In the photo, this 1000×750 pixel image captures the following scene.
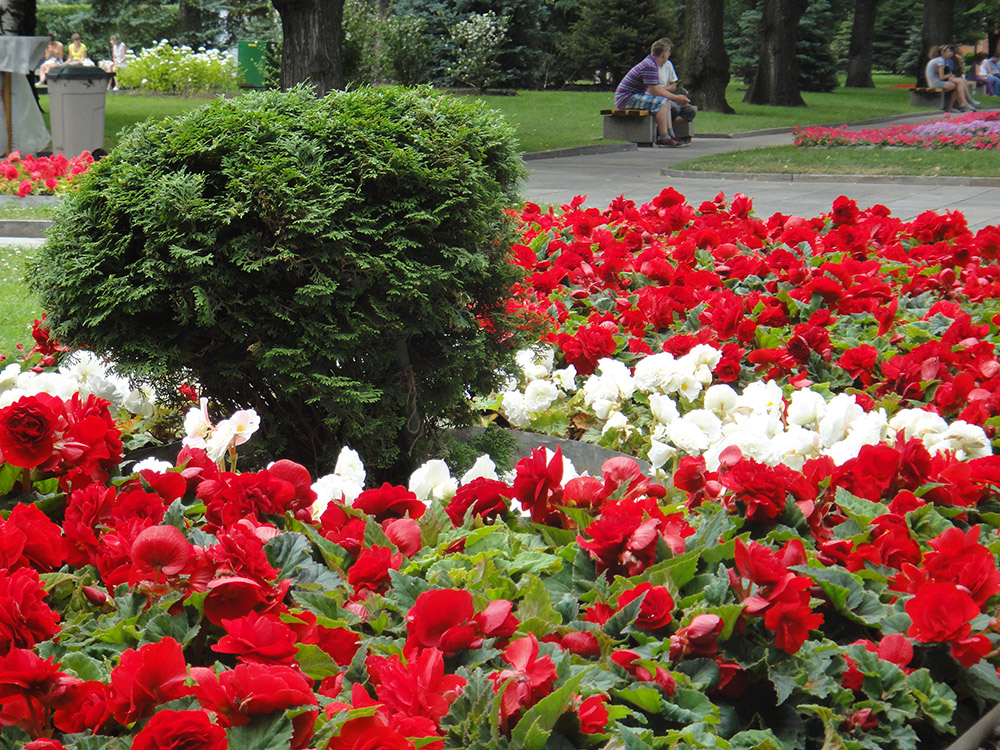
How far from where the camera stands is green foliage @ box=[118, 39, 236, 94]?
29.6 meters

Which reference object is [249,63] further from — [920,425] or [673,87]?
[920,425]

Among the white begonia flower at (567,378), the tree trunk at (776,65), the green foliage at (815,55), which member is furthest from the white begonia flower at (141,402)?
the green foliage at (815,55)

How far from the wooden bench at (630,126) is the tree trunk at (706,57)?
8254 mm

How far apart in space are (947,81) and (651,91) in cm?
1667

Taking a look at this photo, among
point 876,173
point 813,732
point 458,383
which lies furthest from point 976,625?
point 876,173

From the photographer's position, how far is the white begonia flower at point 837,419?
3162mm

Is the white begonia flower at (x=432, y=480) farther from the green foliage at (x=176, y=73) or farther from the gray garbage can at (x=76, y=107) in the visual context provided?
the green foliage at (x=176, y=73)

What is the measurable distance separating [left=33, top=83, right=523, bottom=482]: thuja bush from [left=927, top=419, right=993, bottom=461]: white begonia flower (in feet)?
4.61

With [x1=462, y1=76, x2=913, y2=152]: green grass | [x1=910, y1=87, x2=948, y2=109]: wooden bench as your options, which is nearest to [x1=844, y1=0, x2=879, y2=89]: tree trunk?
[x1=462, y1=76, x2=913, y2=152]: green grass

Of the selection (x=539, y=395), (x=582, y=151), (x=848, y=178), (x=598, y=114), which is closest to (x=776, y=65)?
(x=598, y=114)

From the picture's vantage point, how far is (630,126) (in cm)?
1886

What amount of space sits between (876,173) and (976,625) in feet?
40.5

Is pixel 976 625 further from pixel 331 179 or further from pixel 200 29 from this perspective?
pixel 200 29

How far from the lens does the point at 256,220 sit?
2.85 m
